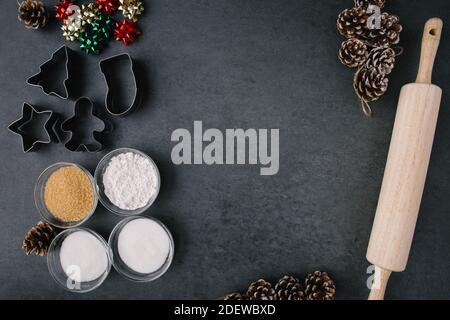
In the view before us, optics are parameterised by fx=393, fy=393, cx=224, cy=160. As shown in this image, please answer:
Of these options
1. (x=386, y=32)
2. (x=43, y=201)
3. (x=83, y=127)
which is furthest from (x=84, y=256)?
(x=386, y=32)

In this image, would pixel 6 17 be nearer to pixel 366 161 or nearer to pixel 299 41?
pixel 299 41

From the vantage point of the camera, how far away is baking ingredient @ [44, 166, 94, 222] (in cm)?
108

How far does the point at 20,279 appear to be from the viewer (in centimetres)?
113

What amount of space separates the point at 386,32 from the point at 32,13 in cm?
98

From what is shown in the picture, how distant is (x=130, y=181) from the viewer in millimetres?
1070

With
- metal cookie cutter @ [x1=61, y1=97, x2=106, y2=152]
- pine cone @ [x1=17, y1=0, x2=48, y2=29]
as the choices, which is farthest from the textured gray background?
pine cone @ [x1=17, y1=0, x2=48, y2=29]

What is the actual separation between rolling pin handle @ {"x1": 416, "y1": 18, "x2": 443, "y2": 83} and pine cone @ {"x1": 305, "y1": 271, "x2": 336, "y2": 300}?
1.84ft

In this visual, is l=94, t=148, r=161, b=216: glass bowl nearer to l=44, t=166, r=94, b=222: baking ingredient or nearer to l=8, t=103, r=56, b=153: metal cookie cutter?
l=44, t=166, r=94, b=222: baking ingredient

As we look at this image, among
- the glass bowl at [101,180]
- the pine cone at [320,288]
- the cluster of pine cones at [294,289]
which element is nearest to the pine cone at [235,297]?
the cluster of pine cones at [294,289]

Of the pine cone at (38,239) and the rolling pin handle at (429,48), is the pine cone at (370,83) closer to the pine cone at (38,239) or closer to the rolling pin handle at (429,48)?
the rolling pin handle at (429,48)

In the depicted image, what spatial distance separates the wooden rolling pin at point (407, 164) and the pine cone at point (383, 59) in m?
0.07
